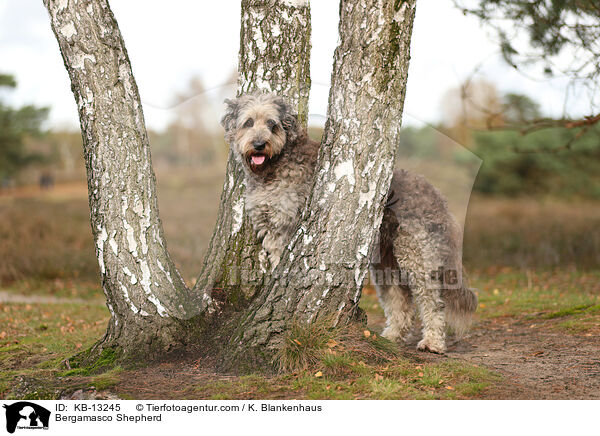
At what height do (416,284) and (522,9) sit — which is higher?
(522,9)

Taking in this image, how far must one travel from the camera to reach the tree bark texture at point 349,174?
14.0ft

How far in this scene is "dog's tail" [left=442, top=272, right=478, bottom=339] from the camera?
5.52 meters

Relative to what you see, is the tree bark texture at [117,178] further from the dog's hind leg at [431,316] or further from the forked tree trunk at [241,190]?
the dog's hind leg at [431,316]

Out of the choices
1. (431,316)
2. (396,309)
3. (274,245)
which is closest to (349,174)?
(274,245)

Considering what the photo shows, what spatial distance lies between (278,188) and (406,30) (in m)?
1.81

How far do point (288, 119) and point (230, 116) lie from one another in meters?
0.62

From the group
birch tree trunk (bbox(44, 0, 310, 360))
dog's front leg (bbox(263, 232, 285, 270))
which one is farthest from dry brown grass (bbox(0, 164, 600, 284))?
birch tree trunk (bbox(44, 0, 310, 360))

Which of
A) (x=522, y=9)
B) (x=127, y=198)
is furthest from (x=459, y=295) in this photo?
(x=522, y=9)

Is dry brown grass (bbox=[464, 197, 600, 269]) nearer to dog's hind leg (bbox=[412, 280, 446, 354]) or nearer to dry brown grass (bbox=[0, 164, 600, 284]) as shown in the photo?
dry brown grass (bbox=[0, 164, 600, 284])

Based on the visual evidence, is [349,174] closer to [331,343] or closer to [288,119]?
[288,119]

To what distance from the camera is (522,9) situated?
7328mm
